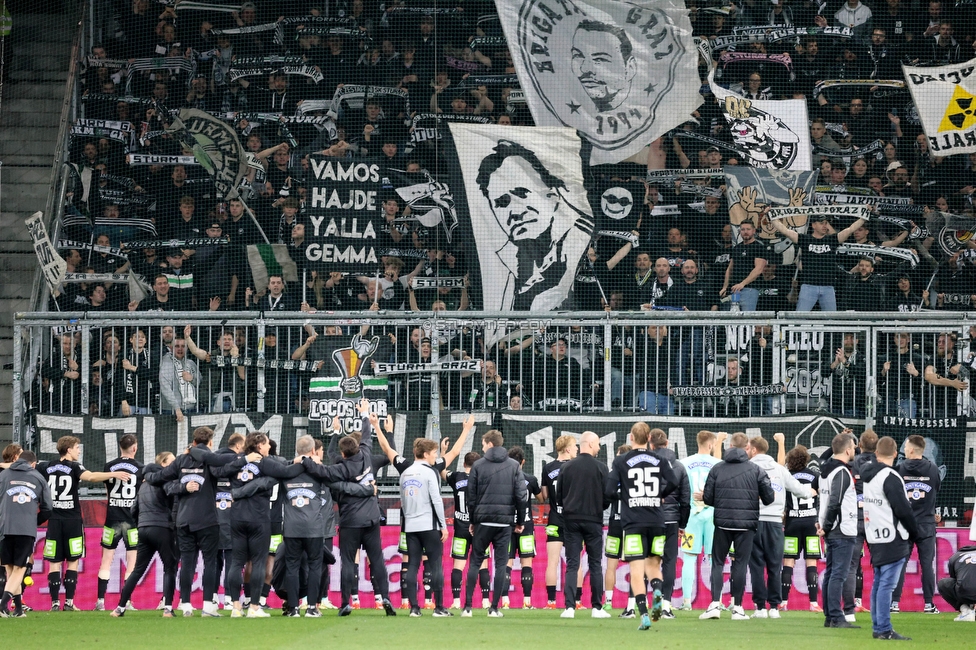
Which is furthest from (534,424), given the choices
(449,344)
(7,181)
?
(7,181)

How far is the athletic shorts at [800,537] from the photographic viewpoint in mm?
15219

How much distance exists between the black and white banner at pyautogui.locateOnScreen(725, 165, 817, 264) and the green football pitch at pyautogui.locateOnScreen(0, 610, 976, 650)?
25.0 feet

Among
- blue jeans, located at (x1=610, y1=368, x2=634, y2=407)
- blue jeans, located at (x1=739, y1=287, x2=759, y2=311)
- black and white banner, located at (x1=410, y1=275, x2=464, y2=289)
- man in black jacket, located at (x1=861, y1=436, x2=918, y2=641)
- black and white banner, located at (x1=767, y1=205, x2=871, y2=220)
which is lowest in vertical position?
man in black jacket, located at (x1=861, y1=436, x2=918, y2=641)

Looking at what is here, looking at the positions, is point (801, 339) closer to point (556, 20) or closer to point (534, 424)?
point (534, 424)

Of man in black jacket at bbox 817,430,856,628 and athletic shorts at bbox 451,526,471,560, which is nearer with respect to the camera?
man in black jacket at bbox 817,430,856,628

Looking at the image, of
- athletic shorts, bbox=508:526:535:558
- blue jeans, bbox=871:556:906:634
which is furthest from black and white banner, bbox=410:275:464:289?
blue jeans, bbox=871:556:906:634

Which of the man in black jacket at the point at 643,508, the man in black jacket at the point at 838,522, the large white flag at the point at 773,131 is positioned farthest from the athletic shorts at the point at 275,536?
the large white flag at the point at 773,131

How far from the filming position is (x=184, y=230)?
21.4m

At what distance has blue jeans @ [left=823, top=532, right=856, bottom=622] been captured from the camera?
42.9ft

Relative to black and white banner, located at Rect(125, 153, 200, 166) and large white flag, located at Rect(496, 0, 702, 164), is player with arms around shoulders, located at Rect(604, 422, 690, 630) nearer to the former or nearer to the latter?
large white flag, located at Rect(496, 0, 702, 164)

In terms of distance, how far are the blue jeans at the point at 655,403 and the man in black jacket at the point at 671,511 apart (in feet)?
8.57

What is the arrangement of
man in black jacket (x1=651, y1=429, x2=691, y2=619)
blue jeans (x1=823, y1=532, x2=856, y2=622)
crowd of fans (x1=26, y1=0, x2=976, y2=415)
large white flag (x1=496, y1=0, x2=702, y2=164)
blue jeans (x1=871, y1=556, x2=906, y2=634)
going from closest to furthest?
blue jeans (x1=871, y1=556, x2=906, y2=634)
blue jeans (x1=823, y1=532, x2=856, y2=622)
man in black jacket (x1=651, y1=429, x2=691, y2=619)
crowd of fans (x1=26, y1=0, x2=976, y2=415)
large white flag (x1=496, y1=0, x2=702, y2=164)

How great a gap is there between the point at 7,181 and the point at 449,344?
10.5 m

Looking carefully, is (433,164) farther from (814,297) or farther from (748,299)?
(814,297)
